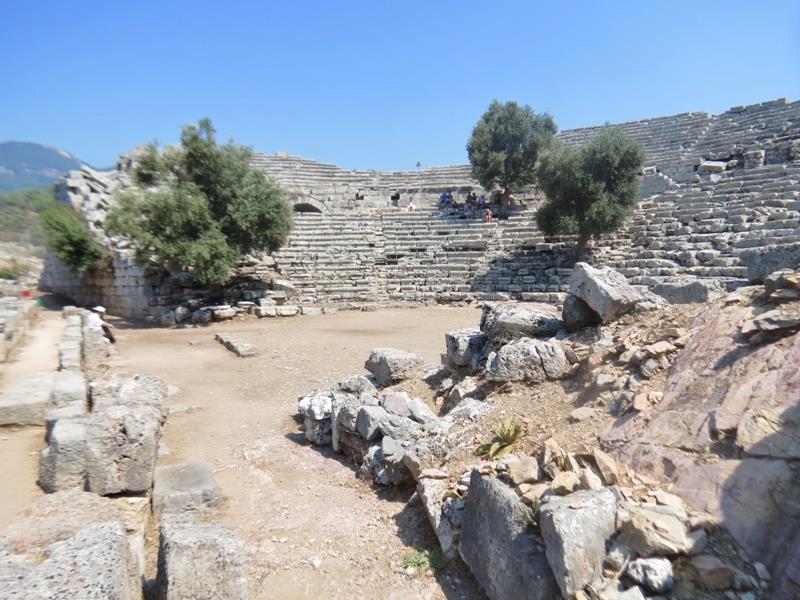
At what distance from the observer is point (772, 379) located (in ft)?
10.3

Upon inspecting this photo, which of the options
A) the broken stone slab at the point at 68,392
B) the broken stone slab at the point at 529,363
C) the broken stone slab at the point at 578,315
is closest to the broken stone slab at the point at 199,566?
the broken stone slab at the point at 529,363

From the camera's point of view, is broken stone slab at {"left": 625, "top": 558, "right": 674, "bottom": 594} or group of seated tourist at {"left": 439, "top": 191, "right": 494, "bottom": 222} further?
group of seated tourist at {"left": 439, "top": 191, "right": 494, "bottom": 222}

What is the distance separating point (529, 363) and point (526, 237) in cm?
1692

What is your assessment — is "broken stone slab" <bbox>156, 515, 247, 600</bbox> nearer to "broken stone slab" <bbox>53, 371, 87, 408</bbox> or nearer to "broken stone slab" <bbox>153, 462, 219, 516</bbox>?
"broken stone slab" <bbox>153, 462, 219, 516</bbox>

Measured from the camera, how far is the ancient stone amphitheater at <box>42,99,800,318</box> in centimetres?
1591

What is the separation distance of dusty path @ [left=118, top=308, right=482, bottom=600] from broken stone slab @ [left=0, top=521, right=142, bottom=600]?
1.24 meters

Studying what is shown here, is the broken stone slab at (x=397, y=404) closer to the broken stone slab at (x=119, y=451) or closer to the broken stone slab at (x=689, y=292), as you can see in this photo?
the broken stone slab at (x=119, y=451)

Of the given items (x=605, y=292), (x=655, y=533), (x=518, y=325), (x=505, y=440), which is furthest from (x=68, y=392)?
(x=605, y=292)

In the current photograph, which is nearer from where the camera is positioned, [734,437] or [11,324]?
[734,437]

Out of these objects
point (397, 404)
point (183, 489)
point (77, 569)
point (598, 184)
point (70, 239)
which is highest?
point (598, 184)

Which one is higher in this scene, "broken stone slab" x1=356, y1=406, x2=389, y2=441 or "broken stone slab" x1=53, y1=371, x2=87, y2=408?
"broken stone slab" x1=53, y1=371, x2=87, y2=408

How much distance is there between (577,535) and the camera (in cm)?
255

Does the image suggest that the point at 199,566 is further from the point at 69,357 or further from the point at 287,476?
the point at 69,357

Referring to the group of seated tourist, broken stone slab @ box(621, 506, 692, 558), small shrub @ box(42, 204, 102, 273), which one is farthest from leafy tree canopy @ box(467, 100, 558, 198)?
broken stone slab @ box(621, 506, 692, 558)
